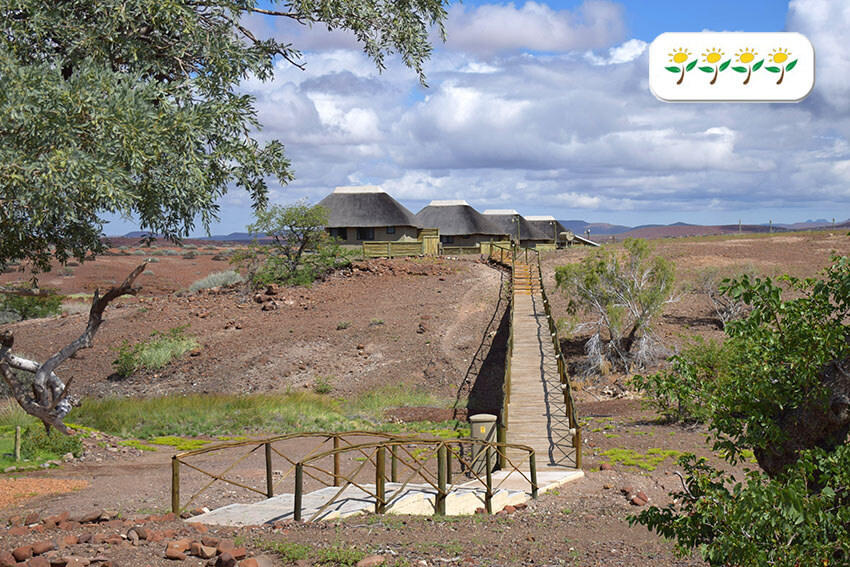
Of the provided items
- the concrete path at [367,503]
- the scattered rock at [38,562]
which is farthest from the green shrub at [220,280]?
the scattered rock at [38,562]

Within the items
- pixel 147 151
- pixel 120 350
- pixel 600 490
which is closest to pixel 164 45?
pixel 147 151

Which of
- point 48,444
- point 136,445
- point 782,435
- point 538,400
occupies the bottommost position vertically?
point 136,445

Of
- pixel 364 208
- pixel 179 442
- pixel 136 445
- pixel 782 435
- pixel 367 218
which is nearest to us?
pixel 782 435

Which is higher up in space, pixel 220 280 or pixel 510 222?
pixel 510 222

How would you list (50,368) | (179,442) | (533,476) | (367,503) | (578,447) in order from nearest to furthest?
(367,503), (533,476), (50,368), (578,447), (179,442)

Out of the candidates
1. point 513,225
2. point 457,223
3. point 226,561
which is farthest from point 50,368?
point 513,225

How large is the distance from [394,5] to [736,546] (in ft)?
34.7

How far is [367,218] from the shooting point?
152ft

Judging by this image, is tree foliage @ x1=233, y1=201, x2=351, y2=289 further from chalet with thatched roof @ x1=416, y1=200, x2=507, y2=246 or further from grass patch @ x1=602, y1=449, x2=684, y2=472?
grass patch @ x1=602, y1=449, x2=684, y2=472

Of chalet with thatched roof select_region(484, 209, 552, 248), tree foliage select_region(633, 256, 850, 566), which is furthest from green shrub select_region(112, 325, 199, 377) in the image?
chalet with thatched roof select_region(484, 209, 552, 248)

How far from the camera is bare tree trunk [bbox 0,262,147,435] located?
480 inches

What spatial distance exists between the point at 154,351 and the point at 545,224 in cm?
4698

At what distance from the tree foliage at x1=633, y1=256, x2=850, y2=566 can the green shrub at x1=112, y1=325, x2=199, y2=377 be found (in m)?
24.2

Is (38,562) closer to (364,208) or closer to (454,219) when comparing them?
(364,208)
